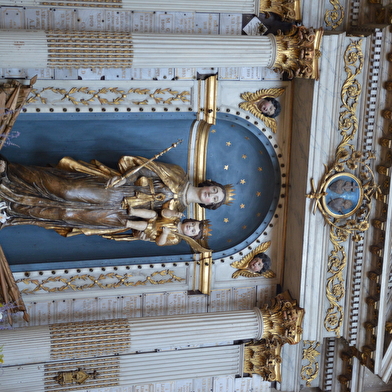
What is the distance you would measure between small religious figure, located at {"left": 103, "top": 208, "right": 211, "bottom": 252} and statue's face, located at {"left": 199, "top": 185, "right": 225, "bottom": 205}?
0.33m

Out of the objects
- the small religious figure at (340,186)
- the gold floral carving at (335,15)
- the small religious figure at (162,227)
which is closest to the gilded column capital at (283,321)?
the small religious figure at (162,227)

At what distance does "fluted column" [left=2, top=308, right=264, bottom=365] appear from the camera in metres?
6.70

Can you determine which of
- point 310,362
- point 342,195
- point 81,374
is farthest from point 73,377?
point 342,195

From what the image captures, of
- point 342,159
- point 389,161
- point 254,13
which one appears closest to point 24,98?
point 254,13

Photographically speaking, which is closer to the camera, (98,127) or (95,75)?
(95,75)

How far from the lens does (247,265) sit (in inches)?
309

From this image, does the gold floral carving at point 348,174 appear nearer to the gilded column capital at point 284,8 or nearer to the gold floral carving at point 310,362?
the gold floral carving at point 310,362

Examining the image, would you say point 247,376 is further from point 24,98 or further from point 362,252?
point 24,98

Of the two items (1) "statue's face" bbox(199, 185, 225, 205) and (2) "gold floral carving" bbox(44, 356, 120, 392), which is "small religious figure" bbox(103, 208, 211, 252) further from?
(2) "gold floral carving" bbox(44, 356, 120, 392)

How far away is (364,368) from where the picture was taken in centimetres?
805

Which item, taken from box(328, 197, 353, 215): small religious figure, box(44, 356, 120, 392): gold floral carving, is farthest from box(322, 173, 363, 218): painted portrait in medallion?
box(44, 356, 120, 392): gold floral carving

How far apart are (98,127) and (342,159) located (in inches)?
133

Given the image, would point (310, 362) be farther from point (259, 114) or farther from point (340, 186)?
point (259, 114)

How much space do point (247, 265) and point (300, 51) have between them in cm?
314
